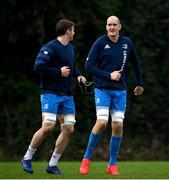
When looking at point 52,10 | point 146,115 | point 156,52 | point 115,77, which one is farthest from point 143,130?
point 115,77

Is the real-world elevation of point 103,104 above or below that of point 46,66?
below

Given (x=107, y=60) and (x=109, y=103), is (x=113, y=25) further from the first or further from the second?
(x=109, y=103)

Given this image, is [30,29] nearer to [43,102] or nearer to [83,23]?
[83,23]

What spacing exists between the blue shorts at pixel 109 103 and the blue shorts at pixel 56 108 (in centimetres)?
40

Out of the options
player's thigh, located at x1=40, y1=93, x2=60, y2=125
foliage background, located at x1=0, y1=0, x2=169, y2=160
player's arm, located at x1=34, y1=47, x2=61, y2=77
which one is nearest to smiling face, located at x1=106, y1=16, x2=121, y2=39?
player's arm, located at x1=34, y1=47, x2=61, y2=77

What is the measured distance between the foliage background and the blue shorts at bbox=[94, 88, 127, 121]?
33.7 feet

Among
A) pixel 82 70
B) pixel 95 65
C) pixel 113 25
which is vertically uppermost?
pixel 113 25

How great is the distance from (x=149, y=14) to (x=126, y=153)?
4220 millimetres

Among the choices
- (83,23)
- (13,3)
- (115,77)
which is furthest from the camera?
(83,23)

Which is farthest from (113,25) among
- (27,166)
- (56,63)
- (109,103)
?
(27,166)

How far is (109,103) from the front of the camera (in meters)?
12.1

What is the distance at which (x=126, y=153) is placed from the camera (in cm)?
2319

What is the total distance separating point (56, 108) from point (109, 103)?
2.60 feet

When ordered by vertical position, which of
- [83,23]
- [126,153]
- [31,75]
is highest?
[83,23]
